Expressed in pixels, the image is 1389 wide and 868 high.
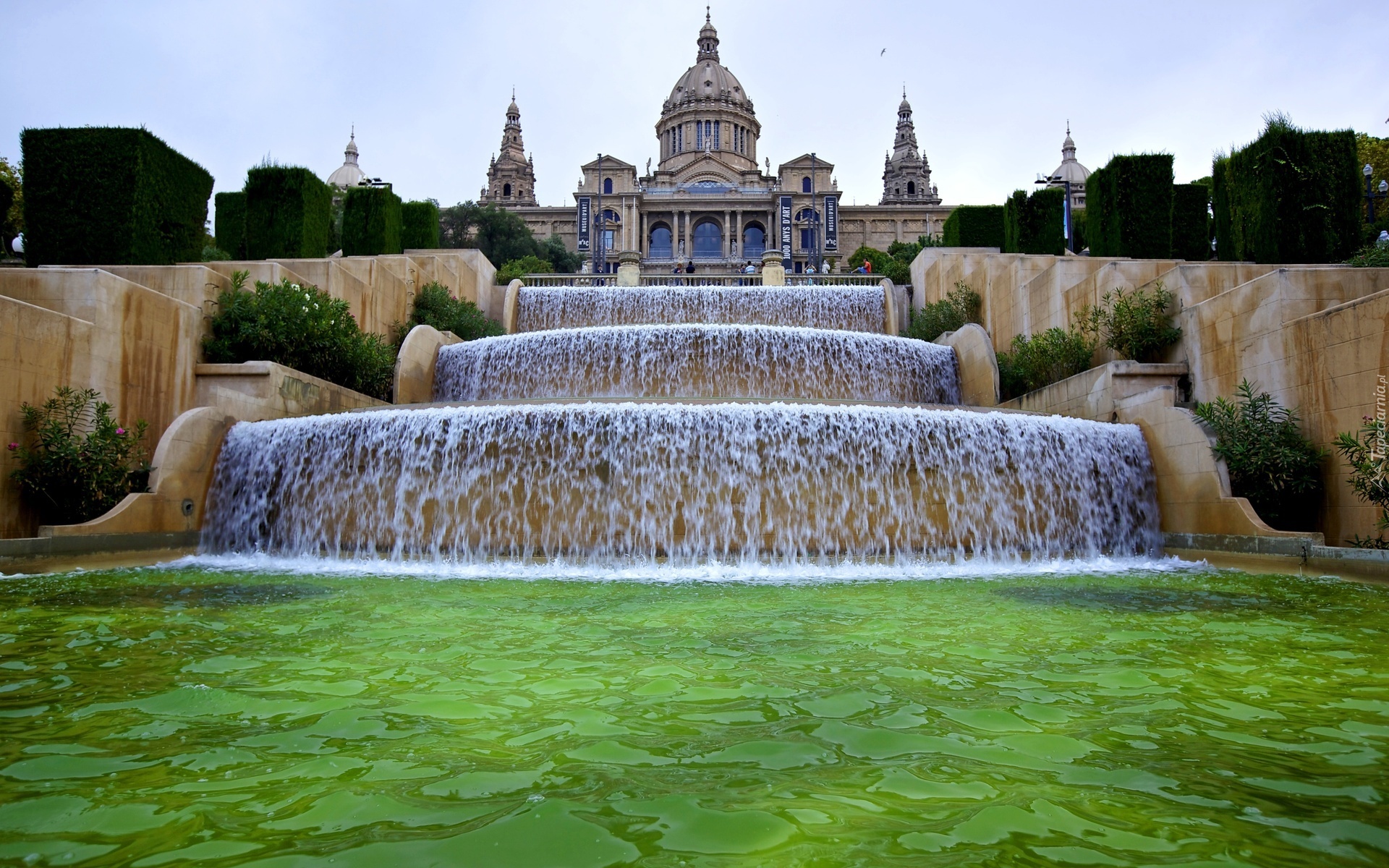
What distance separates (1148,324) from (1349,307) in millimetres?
3622

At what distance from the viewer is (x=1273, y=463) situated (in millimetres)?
8016

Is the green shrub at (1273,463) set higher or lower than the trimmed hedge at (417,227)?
lower

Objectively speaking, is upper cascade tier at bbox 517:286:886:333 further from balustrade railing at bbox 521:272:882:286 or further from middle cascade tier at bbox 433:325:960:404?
middle cascade tier at bbox 433:325:960:404

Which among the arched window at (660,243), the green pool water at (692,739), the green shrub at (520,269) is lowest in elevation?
the green pool water at (692,739)

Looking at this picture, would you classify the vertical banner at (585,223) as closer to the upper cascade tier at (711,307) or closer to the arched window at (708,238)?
the arched window at (708,238)

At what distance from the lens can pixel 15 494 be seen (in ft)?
25.7

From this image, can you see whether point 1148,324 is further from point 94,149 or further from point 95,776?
point 94,149

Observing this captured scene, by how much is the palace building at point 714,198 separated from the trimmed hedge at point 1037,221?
152 ft

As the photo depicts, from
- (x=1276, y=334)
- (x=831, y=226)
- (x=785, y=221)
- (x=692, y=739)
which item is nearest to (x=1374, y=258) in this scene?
(x=1276, y=334)

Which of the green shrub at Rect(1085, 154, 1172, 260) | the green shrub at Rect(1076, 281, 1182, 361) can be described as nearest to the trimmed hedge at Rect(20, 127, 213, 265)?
the green shrub at Rect(1076, 281, 1182, 361)

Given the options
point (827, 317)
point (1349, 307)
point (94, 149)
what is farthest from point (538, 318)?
point (1349, 307)

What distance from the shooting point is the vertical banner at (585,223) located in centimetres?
6241

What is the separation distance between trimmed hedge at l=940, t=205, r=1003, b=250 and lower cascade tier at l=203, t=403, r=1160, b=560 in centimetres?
1478

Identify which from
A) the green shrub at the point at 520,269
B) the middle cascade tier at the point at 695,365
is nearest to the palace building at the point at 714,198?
the green shrub at the point at 520,269
